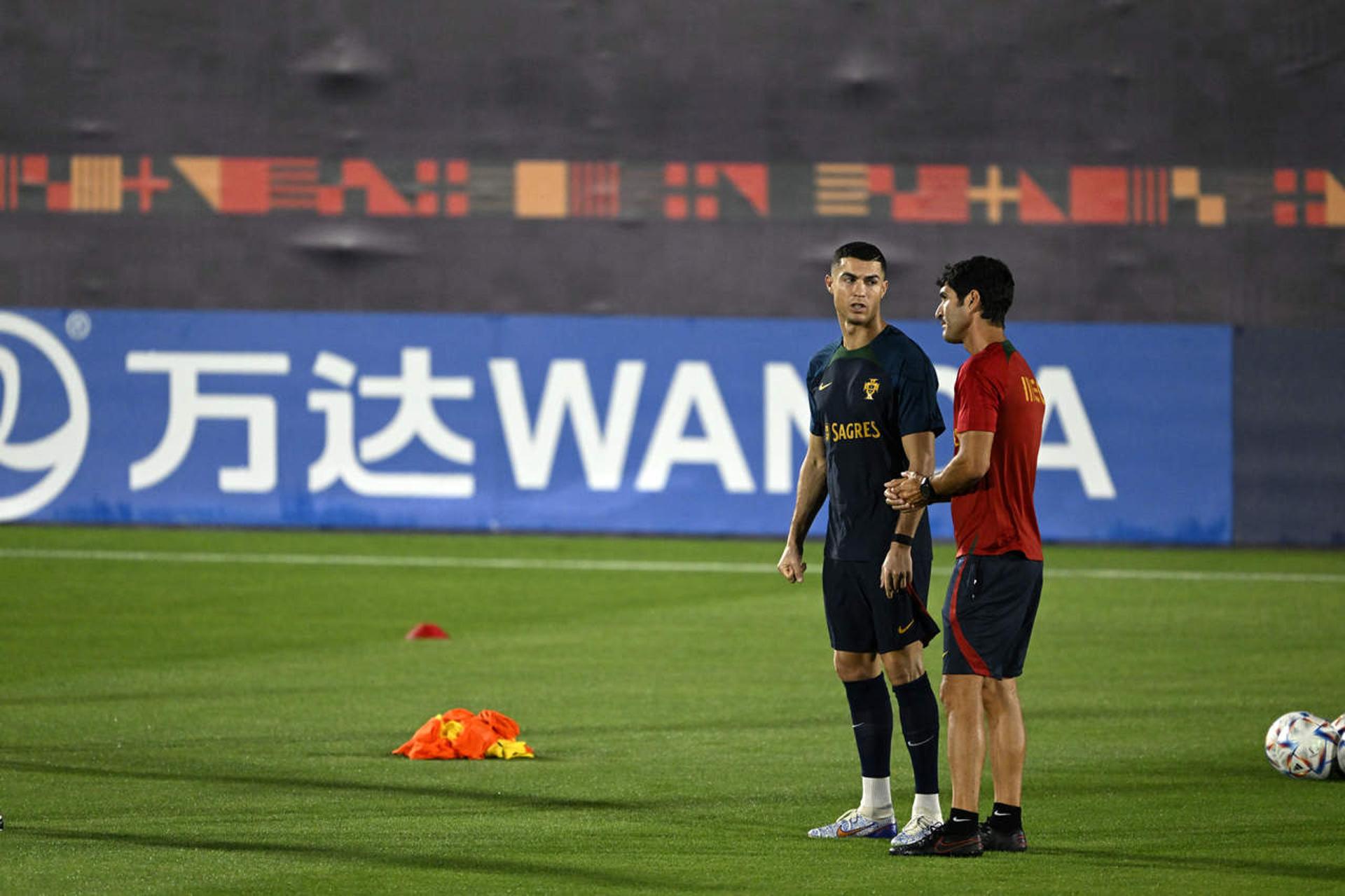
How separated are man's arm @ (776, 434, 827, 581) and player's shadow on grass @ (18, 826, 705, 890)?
1.35 metres

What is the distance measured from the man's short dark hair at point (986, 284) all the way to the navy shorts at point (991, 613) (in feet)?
2.59

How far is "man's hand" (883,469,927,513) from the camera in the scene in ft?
22.5

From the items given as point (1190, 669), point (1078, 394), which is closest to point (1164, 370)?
point (1078, 394)

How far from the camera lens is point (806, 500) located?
760 cm

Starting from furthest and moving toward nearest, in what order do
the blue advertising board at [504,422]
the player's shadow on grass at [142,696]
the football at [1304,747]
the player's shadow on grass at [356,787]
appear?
1. the blue advertising board at [504,422]
2. the player's shadow on grass at [142,696]
3. the football at [1304,747]
4. the player's shadow on grass at [356,787]

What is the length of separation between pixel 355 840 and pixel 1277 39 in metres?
16.4

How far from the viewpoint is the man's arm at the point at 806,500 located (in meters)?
7.55

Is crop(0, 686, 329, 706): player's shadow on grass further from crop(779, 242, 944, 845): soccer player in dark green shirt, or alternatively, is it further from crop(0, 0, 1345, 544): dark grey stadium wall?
crop(0, 0, 1345, 544): dark grey stadium wall

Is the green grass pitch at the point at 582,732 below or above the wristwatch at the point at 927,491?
below

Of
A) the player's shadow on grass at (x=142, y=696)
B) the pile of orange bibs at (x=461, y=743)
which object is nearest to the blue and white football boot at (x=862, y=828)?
the pile of orange bibs at (x=461, y=743)

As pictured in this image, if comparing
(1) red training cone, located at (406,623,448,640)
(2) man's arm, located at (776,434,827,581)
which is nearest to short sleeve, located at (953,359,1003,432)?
(2) man's arm, located at (776,434,827,581)

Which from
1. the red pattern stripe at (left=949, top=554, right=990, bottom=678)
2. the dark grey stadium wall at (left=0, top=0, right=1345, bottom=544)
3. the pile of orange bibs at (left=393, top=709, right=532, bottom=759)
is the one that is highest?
the dark grey stadium wall at (left=0, top=0, right=1345, bottom=544)

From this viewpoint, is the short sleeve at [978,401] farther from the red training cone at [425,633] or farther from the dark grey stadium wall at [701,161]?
the dark grey stadium wall at [701,161]

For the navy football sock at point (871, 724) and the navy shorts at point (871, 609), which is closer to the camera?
the navy shorts at point (871, 609)
